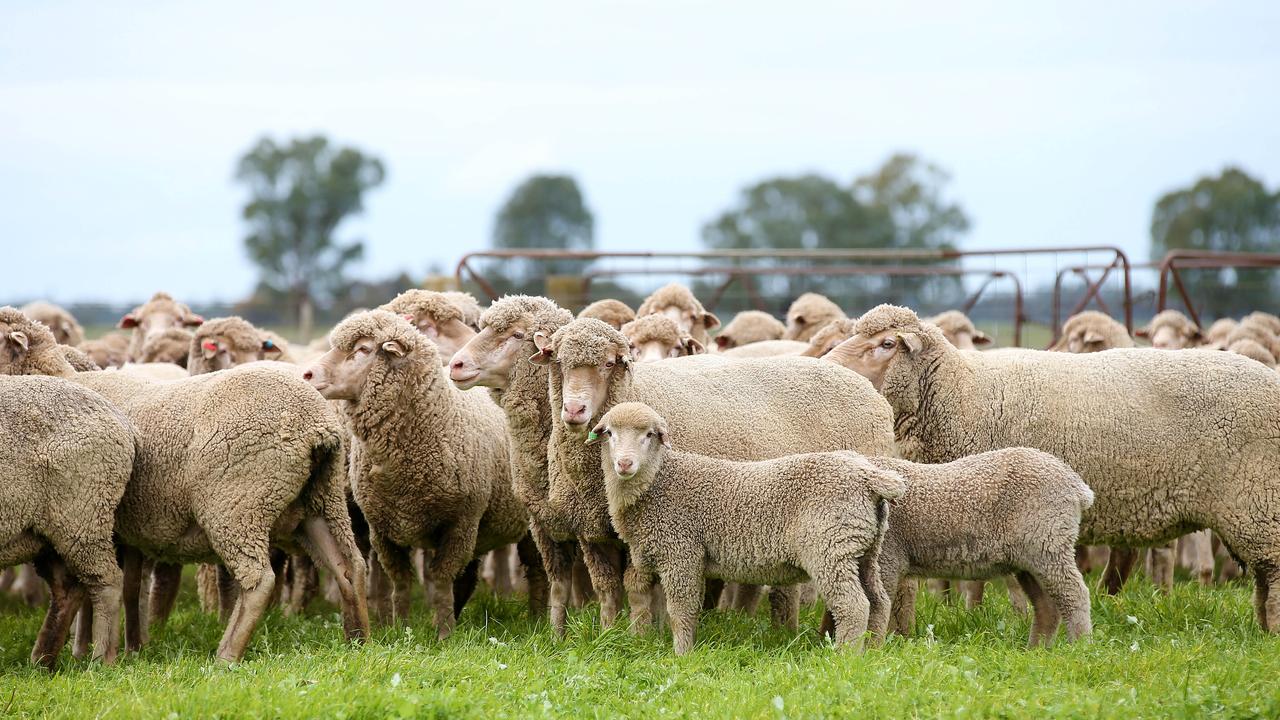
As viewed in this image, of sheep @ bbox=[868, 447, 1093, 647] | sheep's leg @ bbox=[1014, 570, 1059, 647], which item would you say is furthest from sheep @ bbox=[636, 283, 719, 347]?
sheep's leg @ bbox=[1014, 570, 1059, 647]

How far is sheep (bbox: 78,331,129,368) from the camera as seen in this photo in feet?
38.0

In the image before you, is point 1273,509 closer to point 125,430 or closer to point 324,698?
point 324,698

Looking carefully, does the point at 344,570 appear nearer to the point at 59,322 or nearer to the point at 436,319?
the point at 436,319

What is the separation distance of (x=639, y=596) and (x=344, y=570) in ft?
5.25

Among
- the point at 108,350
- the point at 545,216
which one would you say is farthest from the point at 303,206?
the point at 108,350

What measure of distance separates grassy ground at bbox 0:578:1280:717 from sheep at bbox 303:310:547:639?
2.12ft

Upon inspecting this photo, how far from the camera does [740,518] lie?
20.1ft

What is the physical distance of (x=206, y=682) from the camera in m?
5.58

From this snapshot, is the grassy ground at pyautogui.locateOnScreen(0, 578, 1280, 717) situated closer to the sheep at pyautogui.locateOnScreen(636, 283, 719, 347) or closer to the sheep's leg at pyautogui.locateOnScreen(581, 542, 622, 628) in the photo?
the sheep's leg at pyautogui.locateOnScreen(581, 542, 622, 628)

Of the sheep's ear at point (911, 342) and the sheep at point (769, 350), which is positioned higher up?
the sheep's ear at point (911, 342)

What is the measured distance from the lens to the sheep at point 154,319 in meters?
11.6

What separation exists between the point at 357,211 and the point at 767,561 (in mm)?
51873

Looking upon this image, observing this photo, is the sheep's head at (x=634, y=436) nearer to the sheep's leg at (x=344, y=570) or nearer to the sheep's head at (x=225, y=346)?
the sheep's leg at (x=344, y=570)

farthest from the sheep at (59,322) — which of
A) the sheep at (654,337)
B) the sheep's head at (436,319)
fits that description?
the sheep at (654,337)
